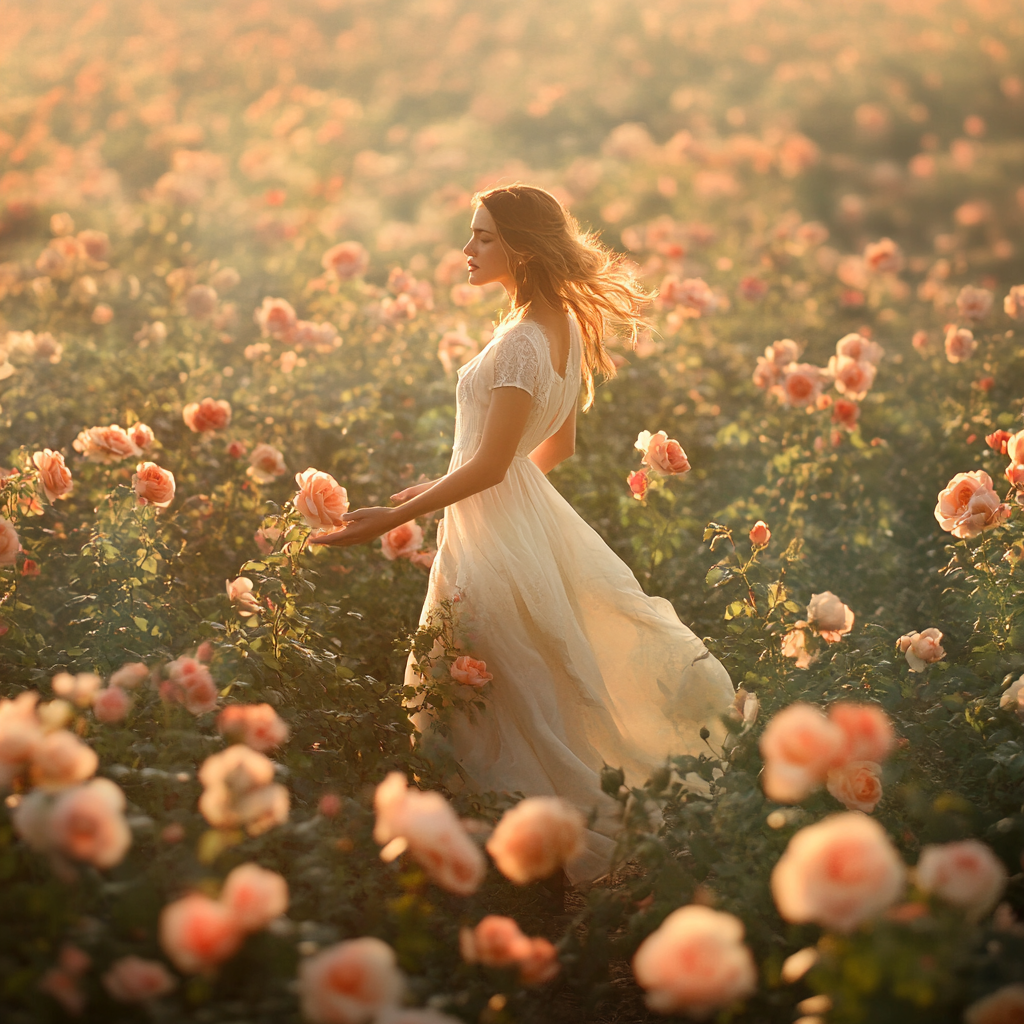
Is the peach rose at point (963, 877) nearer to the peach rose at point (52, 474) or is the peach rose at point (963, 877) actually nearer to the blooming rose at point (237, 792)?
the blooming rose at point (237, 792)

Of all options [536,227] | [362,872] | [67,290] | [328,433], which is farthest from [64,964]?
[67,290]

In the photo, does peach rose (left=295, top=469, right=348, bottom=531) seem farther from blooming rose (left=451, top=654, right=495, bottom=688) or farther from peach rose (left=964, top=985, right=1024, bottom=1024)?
peach rose (left=964, top=985, right=1024, bottom=1024)

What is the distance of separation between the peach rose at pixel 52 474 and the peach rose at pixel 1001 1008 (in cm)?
231

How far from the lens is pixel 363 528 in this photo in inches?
83.0

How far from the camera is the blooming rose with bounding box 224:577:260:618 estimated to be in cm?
225

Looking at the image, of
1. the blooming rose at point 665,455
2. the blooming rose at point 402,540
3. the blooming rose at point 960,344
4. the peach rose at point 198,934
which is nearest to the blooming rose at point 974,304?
the blooming rose at point 960,344

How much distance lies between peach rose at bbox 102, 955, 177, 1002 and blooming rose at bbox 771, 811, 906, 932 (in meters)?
0.75

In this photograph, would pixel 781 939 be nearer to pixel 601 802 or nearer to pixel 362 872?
pixel 601 802

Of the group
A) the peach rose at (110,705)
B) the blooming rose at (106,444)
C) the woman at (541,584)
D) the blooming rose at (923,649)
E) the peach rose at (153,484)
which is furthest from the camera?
the blooming rose at (106,444)

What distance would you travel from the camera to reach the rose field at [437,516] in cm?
114

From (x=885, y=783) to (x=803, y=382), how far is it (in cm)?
196

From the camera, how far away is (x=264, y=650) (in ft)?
7.27

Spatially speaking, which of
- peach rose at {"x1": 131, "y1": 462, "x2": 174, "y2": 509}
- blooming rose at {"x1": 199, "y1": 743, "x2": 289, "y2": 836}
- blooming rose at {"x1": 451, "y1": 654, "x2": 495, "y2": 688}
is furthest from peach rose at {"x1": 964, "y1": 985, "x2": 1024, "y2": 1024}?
peach rose at {"x1": 131, "y1": 462, "x2": 174, "y2": 509}

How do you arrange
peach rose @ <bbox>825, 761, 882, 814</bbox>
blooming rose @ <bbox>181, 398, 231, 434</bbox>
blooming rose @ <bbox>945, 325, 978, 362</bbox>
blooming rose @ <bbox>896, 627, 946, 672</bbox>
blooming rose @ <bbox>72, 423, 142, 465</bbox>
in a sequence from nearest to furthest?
peach rose @ <bbox>825, 761, 882, 814</bbox>, blooming rose @ <bbox>896, 627, 946, 672</bbox>, blooming rose @ <bbox>72, 423, 142, 465</bbox>, blooming rose @ <bbox>181, 398, 231, 434</bbox>, blooming rose @ <bbox>945, 325, 978, 362</bbox>
